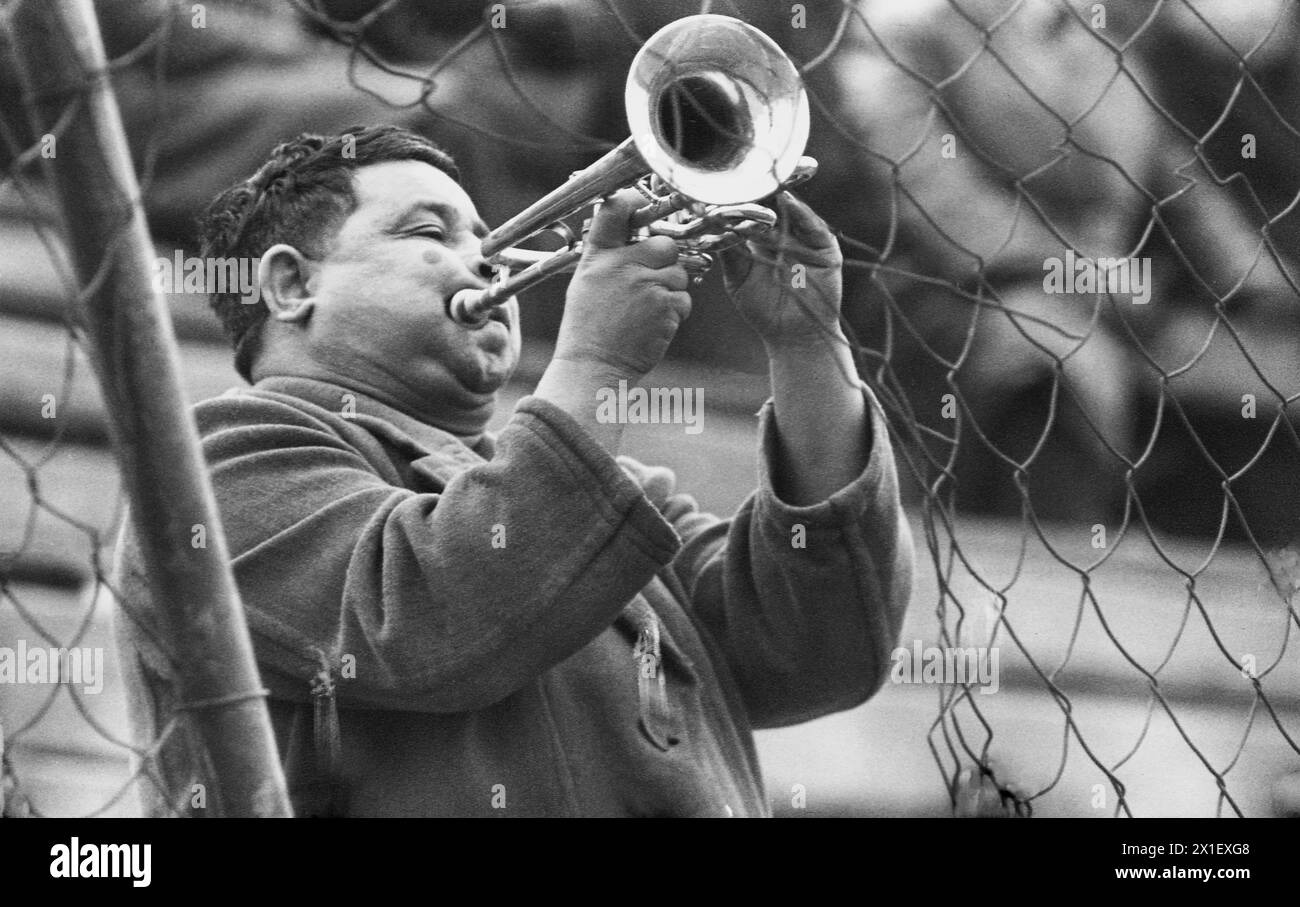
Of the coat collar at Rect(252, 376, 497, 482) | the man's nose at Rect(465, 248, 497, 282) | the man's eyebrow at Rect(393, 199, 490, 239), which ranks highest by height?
the man's eyebrow at Rect(393, 199, 490, 239)

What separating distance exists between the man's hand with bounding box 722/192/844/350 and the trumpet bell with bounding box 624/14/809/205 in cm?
8

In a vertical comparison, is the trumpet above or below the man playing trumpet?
above

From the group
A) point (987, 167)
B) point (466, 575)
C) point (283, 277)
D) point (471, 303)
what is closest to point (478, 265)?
point (471, 303)

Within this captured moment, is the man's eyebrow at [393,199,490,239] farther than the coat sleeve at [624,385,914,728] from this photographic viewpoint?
Yes

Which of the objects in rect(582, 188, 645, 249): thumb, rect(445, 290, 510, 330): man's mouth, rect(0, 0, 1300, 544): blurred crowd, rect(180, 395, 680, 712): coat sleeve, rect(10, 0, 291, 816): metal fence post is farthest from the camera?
rect(0, 0, 1300, 544): blurred crowd

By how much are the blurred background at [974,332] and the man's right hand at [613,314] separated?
0.69ft

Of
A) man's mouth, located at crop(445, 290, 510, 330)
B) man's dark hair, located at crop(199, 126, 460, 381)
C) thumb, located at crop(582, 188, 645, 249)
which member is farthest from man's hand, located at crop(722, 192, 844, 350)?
man's dark hair, located at crop(199, 126, 460, 381)

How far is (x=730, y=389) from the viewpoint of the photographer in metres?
2.21

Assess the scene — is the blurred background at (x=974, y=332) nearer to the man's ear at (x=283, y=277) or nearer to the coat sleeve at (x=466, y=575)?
the man's ear at (x=283, y=277)

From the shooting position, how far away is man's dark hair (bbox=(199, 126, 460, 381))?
2.09 m

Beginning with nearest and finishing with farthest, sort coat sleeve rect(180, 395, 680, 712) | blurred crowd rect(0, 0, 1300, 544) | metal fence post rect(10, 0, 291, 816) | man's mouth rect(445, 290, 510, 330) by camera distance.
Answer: metal fence post rect(10, 0, 291, 816) → coat sleeve rect(180, 395, 680, 712) → man's mouth rect(445, 290, 510, 330) → blurred crowd rect(0, 0, 1300, 544)

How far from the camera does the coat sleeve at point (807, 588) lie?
6.44 ft

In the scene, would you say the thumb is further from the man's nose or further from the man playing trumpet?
the man's nose

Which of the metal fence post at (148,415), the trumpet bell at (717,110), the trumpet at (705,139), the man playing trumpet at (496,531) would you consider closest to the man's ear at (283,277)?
the man playing trumpet at (496,531)
